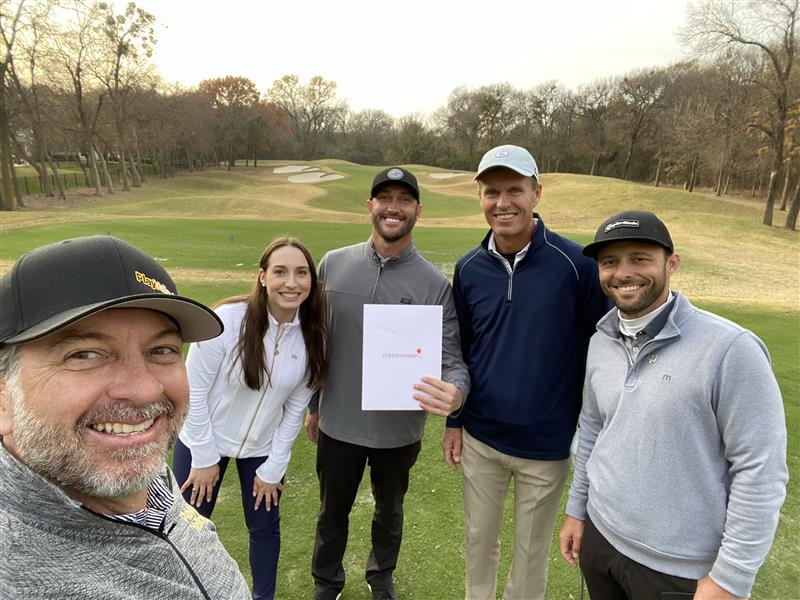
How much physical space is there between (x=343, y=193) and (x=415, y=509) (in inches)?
1558

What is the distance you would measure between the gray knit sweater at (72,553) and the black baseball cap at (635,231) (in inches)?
84.6

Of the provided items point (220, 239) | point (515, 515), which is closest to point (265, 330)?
point (515, 515)

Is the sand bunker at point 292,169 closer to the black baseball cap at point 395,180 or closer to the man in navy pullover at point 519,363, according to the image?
the black baseball cap at point 395,180

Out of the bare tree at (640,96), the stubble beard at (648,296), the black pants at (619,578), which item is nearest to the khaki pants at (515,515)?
the black pants at (619,578)

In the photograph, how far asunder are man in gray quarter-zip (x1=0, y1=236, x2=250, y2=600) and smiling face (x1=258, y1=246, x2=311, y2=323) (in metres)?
1.36

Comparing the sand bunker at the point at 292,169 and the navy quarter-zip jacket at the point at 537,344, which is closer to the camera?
the navy quarter-zip jacket at the point at 537,344

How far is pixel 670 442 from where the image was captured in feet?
6.55

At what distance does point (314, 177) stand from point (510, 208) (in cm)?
5233

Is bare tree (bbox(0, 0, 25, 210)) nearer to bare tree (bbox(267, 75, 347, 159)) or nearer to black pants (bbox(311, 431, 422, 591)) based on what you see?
black pants (bbox(311, 431, 422, 591))

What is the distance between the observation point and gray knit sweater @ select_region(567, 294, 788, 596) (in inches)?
72.6

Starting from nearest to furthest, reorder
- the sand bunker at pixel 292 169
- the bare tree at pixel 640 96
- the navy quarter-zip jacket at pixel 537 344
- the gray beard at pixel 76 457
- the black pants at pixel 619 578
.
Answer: the gray beard at pixel 76 457
the black pants at pixel 619 578
the navy quarter-zip jacket at pixel 537 344
the bare tree at pixel 640 96
the sand bunker at pixel 292 169

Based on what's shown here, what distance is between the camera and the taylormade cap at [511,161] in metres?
2.79

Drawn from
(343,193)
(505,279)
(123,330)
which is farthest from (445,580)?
(343,193)

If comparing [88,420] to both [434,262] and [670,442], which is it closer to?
[670,442]
